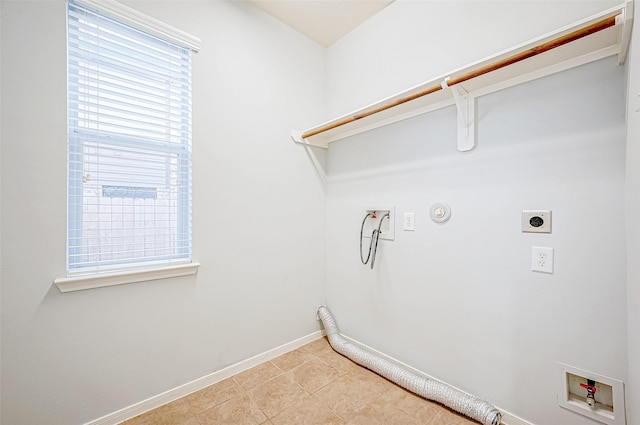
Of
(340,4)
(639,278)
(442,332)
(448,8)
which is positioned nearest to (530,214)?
(639,278)

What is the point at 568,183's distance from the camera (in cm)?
116

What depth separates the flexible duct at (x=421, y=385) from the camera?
1314 mm

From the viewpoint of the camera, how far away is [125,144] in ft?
4.63

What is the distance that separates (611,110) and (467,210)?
673 millimetres

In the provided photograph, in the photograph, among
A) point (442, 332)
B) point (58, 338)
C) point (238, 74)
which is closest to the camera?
point (58, 338)

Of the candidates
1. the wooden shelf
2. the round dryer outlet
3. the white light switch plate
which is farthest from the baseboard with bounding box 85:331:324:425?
the wooden shelf

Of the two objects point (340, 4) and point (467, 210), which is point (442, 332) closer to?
point (467, 210)

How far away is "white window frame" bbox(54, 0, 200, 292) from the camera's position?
4.16 feet

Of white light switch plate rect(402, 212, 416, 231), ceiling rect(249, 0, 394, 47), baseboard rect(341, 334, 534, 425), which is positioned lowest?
baseboard rect(341, 334, 534, 425)

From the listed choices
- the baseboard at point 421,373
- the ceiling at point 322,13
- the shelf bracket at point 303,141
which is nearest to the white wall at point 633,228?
the baseboard at point 421,373

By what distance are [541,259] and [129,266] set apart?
2.08 metres

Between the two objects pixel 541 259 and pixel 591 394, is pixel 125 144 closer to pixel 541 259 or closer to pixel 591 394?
pixel 541 259

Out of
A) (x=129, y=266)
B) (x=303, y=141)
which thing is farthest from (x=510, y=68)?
(x=129, y=266)

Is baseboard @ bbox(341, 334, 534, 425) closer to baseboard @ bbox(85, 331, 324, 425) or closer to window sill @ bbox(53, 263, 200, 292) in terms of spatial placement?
baseboard @ bbox(85, 331, 324, 425)
